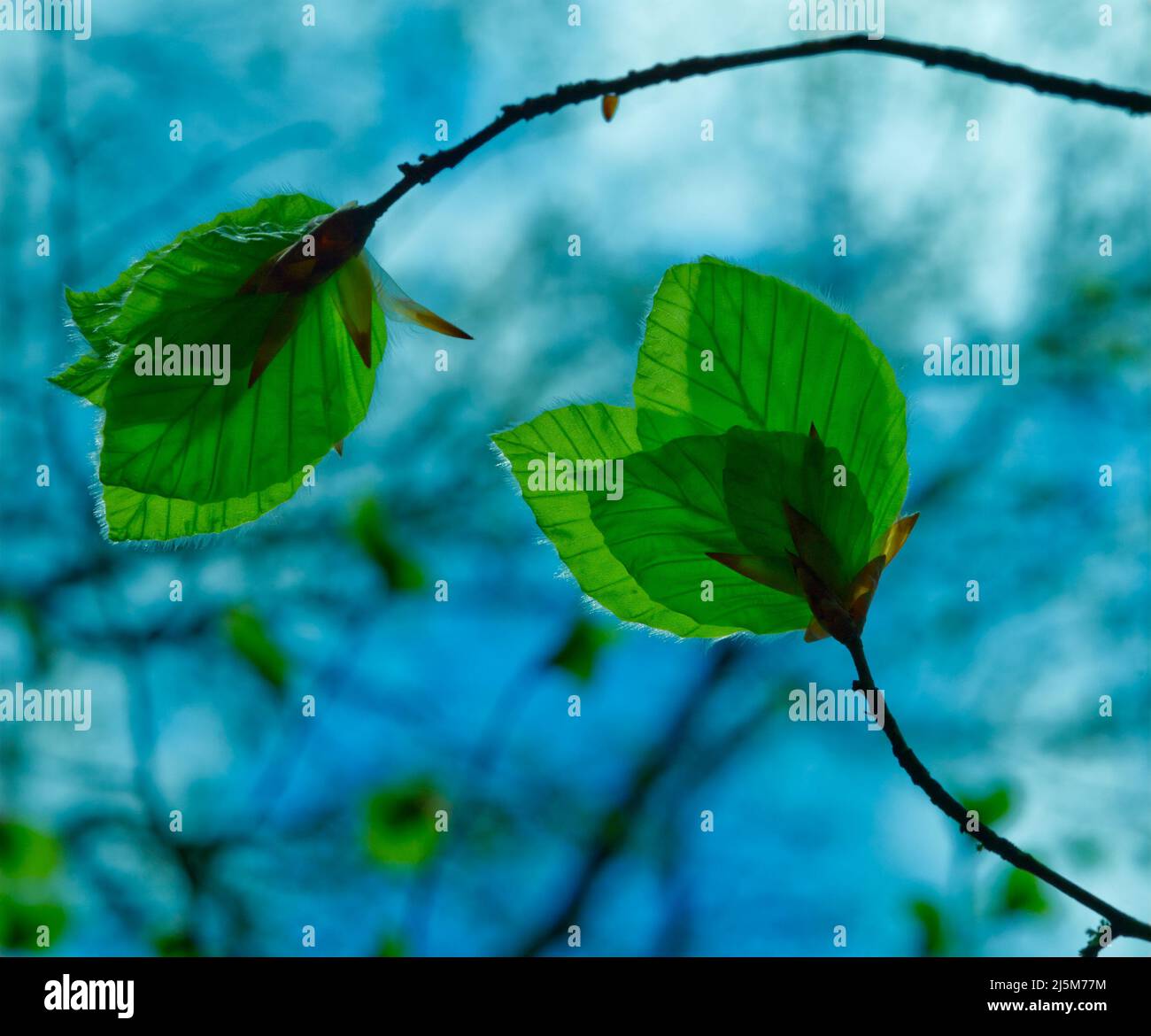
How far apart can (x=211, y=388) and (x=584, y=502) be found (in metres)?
0.11

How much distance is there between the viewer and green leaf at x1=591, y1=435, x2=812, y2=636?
0.79 feet

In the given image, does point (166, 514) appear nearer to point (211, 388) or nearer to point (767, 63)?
point (211, 388)

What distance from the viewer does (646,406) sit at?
24 cm

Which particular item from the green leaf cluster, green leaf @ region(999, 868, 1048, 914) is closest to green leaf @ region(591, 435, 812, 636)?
the green leaf cluster

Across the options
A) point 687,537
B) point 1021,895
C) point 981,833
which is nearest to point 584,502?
point 687,537

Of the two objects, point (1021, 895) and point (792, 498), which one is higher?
point (792, 498)

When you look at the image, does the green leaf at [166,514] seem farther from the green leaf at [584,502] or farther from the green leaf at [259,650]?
the green leaf at [259,650]

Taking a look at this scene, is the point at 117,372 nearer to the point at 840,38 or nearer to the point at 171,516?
the point at 171,516

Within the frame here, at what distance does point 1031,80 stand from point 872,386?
80mm

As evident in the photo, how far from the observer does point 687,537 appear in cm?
25

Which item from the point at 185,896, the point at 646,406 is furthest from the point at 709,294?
the point at 185,896

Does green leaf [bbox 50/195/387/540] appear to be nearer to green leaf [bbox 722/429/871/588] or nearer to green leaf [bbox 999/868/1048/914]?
green leaf [bbox 722/429/871/588]
